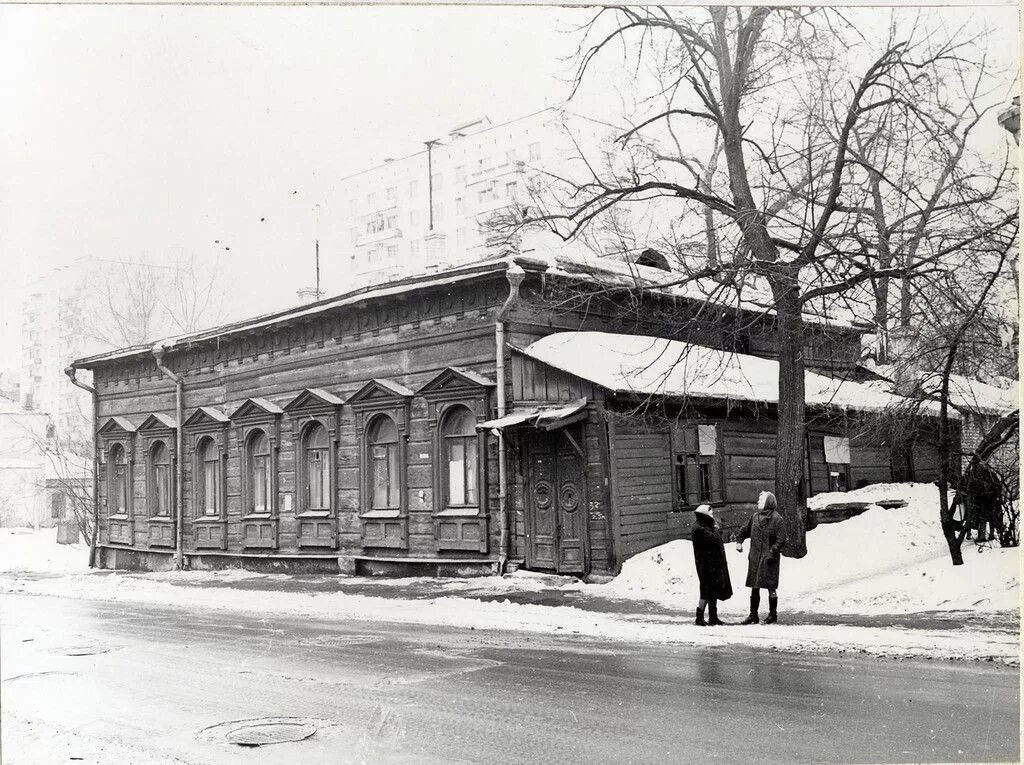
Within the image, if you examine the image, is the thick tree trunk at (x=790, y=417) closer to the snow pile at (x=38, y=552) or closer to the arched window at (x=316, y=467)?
the arched window at (x=316, y=467)

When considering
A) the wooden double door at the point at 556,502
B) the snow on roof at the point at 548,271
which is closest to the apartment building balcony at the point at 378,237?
the snow on roof at the point at 548,271

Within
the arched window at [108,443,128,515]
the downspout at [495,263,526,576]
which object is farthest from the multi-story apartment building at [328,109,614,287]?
the arched window at [108,443,128,515]

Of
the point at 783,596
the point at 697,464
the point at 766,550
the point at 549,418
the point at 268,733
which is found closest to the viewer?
the point at 268,733

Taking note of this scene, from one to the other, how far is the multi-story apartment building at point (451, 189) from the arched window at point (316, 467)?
4.39m

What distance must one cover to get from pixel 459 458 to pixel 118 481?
12.7m

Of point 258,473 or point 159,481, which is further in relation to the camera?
point 159,481

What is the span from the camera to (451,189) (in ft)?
90.2

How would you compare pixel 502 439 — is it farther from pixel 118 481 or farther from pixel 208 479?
pixel 118 481

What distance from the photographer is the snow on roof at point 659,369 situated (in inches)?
634

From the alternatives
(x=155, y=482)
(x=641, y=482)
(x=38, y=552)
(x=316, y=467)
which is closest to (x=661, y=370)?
(x=641, y=482)

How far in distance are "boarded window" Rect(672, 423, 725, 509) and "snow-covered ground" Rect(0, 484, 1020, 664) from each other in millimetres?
1153

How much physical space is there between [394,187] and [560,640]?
745 inches

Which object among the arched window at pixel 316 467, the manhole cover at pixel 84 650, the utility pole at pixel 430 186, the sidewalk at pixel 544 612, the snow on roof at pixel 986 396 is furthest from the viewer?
the utility pole at pixel 430 186

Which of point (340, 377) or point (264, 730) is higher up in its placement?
point (340, 377)
